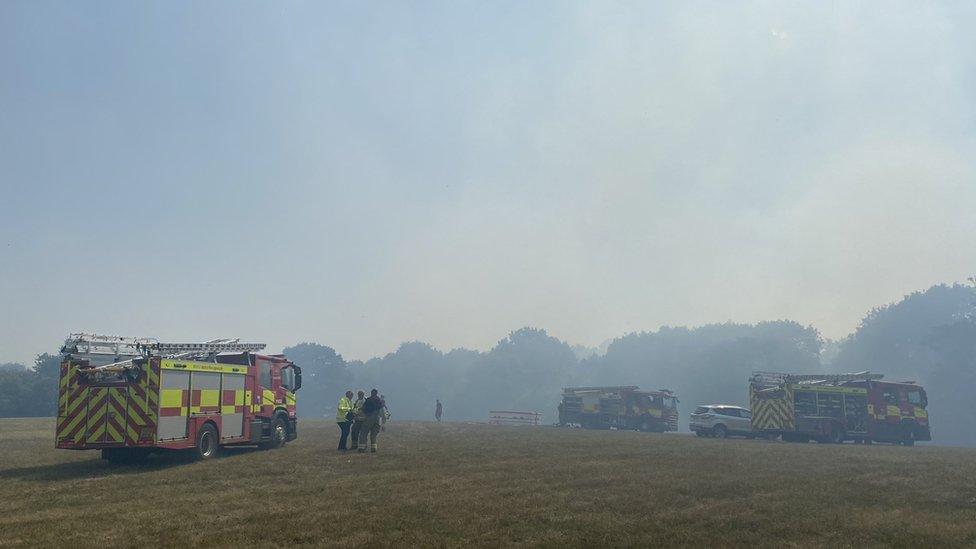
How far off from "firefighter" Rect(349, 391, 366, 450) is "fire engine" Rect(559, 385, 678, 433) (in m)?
26.9

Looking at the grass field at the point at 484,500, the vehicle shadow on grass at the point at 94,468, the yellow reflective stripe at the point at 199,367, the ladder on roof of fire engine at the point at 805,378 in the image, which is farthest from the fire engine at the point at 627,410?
the vehicle shadow on grass at the point at 94,468

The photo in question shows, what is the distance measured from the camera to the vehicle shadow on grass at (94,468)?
1455 cm

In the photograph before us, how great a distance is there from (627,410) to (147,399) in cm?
3404

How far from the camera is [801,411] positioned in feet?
105

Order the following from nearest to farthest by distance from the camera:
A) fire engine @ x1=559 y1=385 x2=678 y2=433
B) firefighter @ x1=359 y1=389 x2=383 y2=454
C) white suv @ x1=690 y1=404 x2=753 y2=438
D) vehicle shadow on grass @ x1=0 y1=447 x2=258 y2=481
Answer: vehicle shadow on grass @ x1=0 y1=447 x2=258 y2=481, firefighter @ x1=359 y1=389 x2=383 y2=454, white suv @ x1=690 y1=404 x2=753 y2=438, fire engine @ x1=559 y1=385 x2=678 y2=433

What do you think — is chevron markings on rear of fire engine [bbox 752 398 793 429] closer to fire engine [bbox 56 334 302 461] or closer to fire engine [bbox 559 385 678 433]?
fire engine [bbox 559 385 678 433]

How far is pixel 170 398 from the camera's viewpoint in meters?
16.7

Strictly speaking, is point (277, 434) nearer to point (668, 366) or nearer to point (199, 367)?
point (199, 367)

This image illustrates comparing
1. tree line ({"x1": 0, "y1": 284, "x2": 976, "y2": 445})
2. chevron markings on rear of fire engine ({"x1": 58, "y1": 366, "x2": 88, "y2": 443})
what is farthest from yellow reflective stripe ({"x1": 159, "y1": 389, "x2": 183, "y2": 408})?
tree line ({"x1": 0, "y1": 284, "x2": 976, "y2": 445})

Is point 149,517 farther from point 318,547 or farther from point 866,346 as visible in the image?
point 866,346

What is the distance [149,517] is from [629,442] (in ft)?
60.7

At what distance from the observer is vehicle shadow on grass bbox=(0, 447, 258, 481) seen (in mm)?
14555

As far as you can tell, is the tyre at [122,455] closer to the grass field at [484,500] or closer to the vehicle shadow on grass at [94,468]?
the vehicle shadow on grass at [94,468]

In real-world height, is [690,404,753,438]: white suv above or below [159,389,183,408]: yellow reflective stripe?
below
